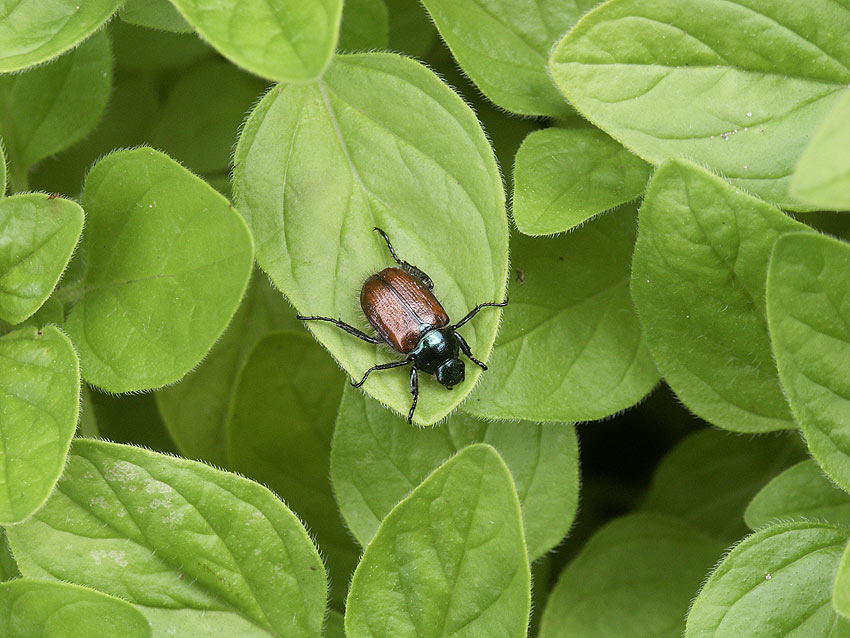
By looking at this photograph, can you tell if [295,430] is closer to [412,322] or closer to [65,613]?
[412,322]

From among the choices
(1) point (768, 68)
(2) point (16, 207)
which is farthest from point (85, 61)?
(1) point (768, 68)

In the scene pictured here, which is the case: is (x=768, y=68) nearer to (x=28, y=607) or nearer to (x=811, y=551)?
(x=811, y=551)

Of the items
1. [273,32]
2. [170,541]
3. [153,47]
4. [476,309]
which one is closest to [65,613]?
[170,541]

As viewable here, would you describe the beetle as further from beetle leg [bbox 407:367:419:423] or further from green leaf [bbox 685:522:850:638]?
green leaf [bbox 685:522:850:638]

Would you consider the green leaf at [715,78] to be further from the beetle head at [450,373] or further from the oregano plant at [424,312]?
the beetle head at [450,373]

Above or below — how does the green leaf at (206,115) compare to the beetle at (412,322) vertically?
above

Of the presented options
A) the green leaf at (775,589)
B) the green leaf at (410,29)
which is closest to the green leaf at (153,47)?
the green leaf at (410,29)
